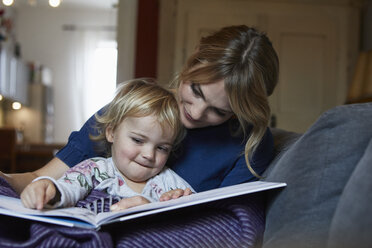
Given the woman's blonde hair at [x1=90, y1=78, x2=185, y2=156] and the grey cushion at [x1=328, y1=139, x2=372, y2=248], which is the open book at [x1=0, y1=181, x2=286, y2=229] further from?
the woman's blonde hair at [x1=90, y1=78, x2=185, y2=156]

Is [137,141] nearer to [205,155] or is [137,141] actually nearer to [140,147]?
[140,147]

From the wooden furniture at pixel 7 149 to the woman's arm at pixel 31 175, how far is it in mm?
4075

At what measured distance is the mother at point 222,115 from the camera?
4.30ft

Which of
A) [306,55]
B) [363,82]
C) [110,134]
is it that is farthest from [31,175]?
[306,55]

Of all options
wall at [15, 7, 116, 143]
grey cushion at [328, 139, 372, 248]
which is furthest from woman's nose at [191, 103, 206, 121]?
wall at [15, 7, 116, 143]

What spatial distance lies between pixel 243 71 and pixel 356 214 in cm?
65

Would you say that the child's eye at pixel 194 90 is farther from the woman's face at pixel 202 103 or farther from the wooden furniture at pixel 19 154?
the wooden furniture at pixel 19 154

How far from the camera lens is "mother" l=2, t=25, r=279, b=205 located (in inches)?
51.6

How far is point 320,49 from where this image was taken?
14.5ft

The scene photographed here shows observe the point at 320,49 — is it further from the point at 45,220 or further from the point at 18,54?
the point at 18,54

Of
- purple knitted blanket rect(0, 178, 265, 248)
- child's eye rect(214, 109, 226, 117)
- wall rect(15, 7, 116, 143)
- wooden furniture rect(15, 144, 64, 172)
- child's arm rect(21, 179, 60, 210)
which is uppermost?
child's eye rect(214, 109, 226, 117)

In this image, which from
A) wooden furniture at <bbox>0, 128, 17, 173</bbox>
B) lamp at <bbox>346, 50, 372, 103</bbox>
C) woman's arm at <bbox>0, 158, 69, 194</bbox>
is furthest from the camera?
wooden furniture at <bbox>0, 128, 17, 173</bbox>

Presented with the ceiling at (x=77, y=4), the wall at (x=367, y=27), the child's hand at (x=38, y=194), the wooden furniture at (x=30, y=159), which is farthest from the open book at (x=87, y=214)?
the ceiling at (x=77, y=4)

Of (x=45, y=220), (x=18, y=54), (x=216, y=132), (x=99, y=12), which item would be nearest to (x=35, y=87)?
(x=18, y=54)
